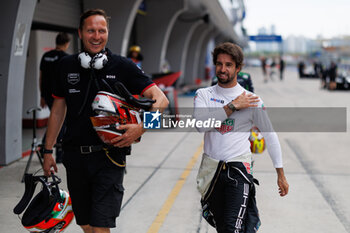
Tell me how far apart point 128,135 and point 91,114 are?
0.38m

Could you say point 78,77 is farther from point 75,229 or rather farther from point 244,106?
point 75,229

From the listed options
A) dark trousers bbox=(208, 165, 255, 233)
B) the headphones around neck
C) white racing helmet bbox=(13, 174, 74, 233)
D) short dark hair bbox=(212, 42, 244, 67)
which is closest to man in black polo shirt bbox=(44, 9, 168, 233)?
the headphones around neck

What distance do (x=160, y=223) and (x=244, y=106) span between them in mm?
2291

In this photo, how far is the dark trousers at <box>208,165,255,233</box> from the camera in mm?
3209

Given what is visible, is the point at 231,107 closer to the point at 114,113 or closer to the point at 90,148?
the point at 114,113

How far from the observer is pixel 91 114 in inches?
123

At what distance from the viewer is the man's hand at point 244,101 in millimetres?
3150

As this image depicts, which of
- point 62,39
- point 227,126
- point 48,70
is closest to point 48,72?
point 48,70

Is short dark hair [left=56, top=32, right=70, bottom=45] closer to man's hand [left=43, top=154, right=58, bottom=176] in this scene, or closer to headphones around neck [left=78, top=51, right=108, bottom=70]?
man's hand [left=43, top=154, right=58, bottom=176]

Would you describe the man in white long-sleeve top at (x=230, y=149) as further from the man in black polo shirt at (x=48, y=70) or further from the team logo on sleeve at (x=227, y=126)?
the man in black polo shirt at (x=48, y=70)

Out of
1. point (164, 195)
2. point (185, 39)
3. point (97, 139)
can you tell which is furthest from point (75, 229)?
point (185, 39)

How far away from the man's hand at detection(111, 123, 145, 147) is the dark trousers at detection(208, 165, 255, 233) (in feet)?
2.51

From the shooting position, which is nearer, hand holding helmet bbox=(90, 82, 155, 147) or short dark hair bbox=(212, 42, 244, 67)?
hand holding helmet bbox=(90, 82, 155, 147)

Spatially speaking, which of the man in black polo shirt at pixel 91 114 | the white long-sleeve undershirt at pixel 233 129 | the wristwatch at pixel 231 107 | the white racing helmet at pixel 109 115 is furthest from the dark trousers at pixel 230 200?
the white racing helmet at pixel 109 115
